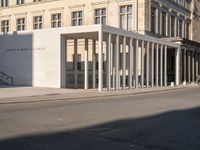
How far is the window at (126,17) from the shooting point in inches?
2147

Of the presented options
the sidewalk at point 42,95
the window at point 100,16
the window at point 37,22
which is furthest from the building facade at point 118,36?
the sidewalk at point 42,95

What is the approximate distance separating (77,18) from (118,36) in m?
24.5

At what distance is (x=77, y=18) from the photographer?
2349 inches

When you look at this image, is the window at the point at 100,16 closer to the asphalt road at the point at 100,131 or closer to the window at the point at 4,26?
the window at the point at 4,26

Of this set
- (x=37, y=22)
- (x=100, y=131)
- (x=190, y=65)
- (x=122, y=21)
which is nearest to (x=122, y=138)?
(x=100, y=131)

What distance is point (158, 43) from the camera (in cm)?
4506

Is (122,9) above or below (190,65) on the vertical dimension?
above

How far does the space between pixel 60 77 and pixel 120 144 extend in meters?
26.7

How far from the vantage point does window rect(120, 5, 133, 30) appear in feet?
179

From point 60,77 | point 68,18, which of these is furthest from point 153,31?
point 60,77

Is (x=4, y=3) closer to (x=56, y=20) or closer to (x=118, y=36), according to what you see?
(x=56, y=20)

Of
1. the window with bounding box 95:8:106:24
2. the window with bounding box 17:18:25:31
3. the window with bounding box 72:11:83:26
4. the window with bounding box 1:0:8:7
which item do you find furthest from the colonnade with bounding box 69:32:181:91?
the window with bounding box 1:0:8:7

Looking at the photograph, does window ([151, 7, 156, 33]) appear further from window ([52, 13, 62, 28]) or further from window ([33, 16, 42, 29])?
window ([33, 16, 42, 29])

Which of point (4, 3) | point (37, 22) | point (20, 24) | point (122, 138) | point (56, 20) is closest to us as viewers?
point (122, 138)
